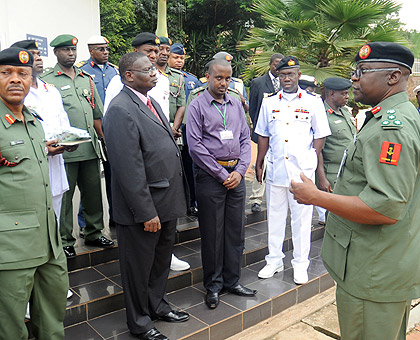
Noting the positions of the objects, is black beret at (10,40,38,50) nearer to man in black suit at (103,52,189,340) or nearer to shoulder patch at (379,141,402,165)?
man in black suit at (103,52,189,340)

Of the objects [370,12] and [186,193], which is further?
[370,12]

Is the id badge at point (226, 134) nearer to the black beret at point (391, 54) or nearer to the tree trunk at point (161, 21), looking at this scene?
the black beret at point (391, 54)

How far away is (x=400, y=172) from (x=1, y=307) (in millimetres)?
2190

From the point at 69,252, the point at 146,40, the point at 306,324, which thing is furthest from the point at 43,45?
the point at 306,324

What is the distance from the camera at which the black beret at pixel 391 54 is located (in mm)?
1852

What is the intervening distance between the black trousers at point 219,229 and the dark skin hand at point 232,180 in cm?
6

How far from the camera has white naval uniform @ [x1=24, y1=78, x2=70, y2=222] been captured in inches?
123

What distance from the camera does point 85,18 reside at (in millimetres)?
6906

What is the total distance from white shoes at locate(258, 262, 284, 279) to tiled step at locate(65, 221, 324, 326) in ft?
1.05

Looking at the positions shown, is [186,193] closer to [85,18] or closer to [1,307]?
[1,307]

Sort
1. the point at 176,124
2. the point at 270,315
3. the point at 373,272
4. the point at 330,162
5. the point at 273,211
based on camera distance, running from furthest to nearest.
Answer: the point at 330,162 < the point at 176,124 < the point at 273,211 < the point at 270,315 < the point at 373,272

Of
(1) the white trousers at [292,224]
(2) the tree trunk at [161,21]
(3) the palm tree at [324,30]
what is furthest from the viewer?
(2) the tree trunk at [161,21]

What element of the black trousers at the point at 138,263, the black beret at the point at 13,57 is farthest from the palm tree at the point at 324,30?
the black beret at the point at 13,57

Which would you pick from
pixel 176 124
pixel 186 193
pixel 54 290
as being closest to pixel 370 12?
pixel 176 124
